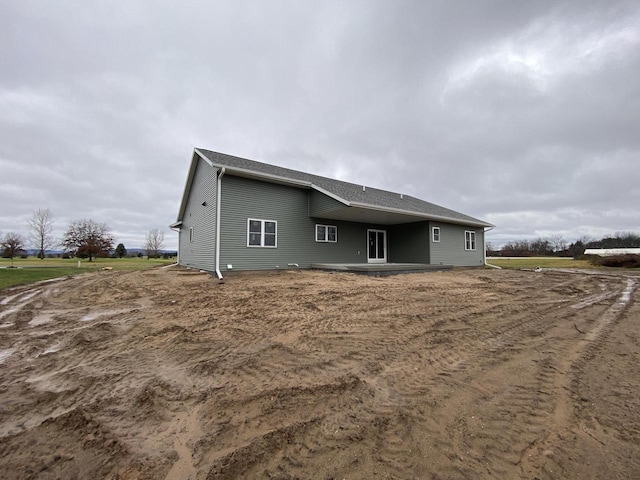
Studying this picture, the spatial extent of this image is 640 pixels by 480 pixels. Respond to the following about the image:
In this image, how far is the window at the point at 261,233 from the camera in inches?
467

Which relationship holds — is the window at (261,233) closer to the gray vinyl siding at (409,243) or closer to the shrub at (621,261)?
the gray vinyl siding at (409,243)

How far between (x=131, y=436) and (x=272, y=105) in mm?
17931

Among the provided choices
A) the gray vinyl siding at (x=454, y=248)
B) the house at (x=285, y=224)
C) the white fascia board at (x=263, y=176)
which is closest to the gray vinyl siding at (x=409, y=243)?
the house at (x=285, y=224)

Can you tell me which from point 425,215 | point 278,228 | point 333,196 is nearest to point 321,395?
point 333,196

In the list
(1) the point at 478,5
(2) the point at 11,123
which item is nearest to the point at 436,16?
(1) the point at 478,5

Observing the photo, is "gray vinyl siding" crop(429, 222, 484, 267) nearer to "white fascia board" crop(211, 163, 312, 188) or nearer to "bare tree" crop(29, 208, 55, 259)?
"white fascia board" crop(211, 163, 312, 188)

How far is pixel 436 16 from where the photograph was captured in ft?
35.9

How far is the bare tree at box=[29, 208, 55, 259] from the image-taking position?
144 feet

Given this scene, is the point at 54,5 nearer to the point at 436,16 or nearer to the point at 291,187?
the point at 291,187

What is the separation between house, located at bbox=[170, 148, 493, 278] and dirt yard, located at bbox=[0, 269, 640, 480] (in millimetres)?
6234

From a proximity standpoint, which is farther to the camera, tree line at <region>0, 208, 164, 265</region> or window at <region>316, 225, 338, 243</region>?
tree line at <region>0, 208, 164, 265</region>

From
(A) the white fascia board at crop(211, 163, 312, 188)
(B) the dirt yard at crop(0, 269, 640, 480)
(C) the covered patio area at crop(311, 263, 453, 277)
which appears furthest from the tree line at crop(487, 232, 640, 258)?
(B) the dirt yard at crop(0, 269, 640, 480)

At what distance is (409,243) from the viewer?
1692 cm

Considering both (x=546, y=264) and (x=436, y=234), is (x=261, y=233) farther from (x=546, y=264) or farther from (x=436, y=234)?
(x=546, y=264)
